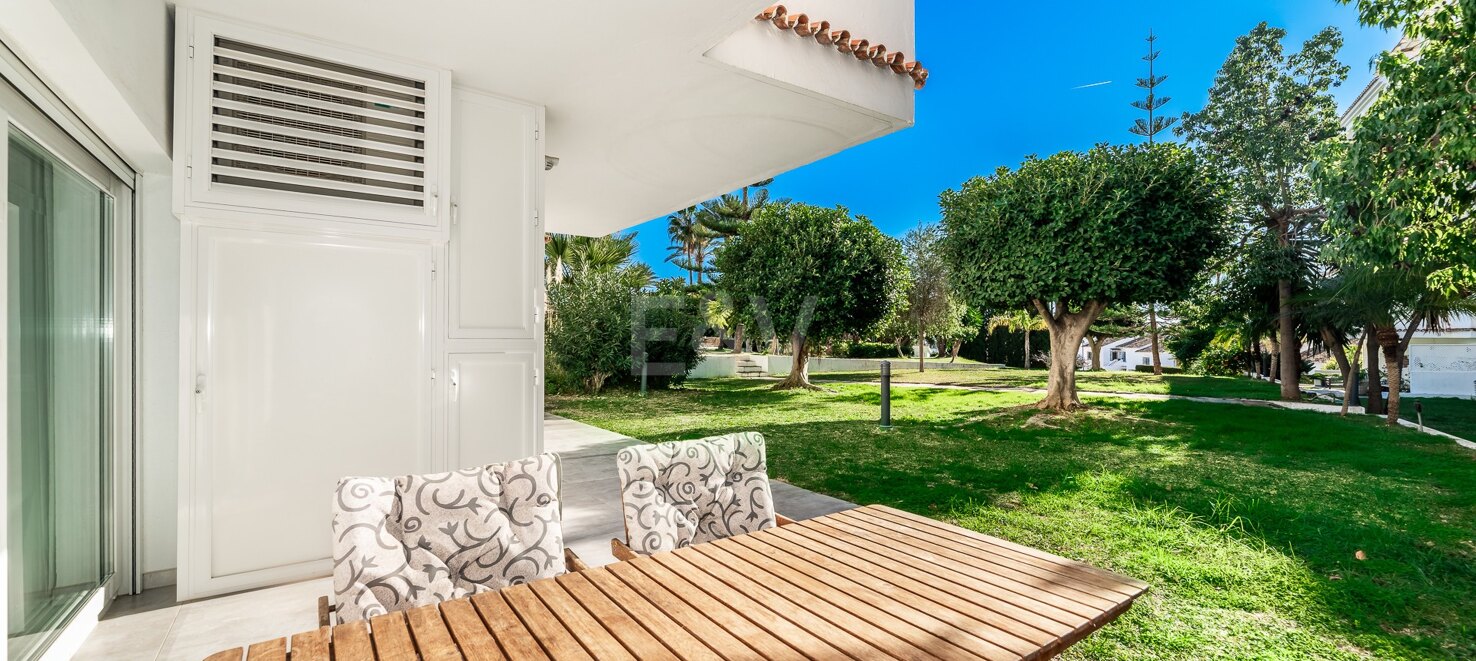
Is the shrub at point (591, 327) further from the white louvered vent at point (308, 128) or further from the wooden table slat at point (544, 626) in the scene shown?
the wooden table slat at point (544, 626)

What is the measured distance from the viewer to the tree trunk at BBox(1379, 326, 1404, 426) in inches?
295

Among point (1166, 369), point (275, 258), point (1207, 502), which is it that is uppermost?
point (275, 258)

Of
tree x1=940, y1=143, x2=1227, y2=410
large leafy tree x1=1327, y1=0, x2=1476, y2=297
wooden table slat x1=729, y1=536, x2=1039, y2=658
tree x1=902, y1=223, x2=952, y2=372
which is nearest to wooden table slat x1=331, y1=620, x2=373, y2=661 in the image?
wooden table slat x1=729, y1=536, x2=1039, y2=658

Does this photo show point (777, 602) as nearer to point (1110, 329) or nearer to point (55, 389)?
point (55, 389)

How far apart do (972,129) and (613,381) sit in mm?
46371

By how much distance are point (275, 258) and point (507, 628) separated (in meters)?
2.28

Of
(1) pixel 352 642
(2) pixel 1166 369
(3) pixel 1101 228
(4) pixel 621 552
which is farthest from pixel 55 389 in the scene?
(2) pixel 1166 369

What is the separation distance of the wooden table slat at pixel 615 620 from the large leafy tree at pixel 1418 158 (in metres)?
6.32

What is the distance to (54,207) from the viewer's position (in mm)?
2010

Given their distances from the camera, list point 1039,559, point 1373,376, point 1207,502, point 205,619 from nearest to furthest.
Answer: point 1039,559
point 205,619
point 1207,502
point 1373,376

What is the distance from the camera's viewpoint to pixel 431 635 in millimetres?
1143

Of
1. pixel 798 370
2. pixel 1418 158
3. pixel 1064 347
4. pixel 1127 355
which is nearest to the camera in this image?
pixel 1418 158

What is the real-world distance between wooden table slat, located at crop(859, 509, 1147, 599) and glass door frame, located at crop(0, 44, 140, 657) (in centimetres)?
264

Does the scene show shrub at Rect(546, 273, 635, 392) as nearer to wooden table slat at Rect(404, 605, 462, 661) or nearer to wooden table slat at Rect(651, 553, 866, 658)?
wooden table slat at Rect(651, 553, 866, 658)
